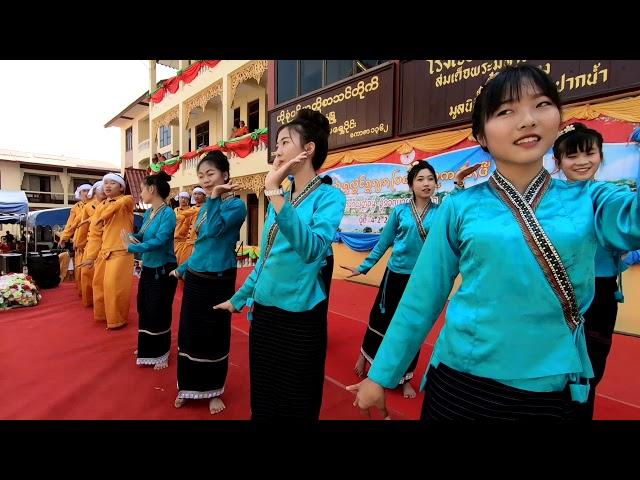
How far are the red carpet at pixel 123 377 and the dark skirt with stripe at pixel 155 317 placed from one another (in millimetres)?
151

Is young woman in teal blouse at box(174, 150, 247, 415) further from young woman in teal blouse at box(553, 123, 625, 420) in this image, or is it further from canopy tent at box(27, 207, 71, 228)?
canopy tent at box(27, 207, 71, 228)

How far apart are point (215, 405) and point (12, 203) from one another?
1113cm

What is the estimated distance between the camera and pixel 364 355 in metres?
2.90

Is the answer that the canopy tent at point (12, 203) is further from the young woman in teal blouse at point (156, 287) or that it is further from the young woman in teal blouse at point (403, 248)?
the young woman in teal blouse at point (403, 248)

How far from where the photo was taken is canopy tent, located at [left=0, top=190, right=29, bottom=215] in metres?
9.66

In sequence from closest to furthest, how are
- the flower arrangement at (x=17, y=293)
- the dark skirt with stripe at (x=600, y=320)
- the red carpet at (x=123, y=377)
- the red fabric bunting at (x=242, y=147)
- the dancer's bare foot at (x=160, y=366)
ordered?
the dark skirt with stripe at (x=600, y=320) < the red carpet at (x=123, y=377) < the dancer's bare foot at (x=160, y=366) < the flower arrangement at (x=17, y=293) < the red fabric bunting at (x=242, y=147)

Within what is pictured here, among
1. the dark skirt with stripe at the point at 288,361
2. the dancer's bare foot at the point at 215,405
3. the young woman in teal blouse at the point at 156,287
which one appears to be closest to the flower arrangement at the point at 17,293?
the young woman in teal blouse at the point at 156,287

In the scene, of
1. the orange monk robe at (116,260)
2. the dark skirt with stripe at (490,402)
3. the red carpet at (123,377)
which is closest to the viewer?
the dark skirt with stripe at (490,402)

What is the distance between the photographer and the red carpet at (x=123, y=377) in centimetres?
239

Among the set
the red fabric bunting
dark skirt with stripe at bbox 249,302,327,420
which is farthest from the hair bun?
the red fabric bunting

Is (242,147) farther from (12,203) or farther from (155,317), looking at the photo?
(155,317)

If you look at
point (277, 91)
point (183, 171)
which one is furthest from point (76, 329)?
point (183, 171)
